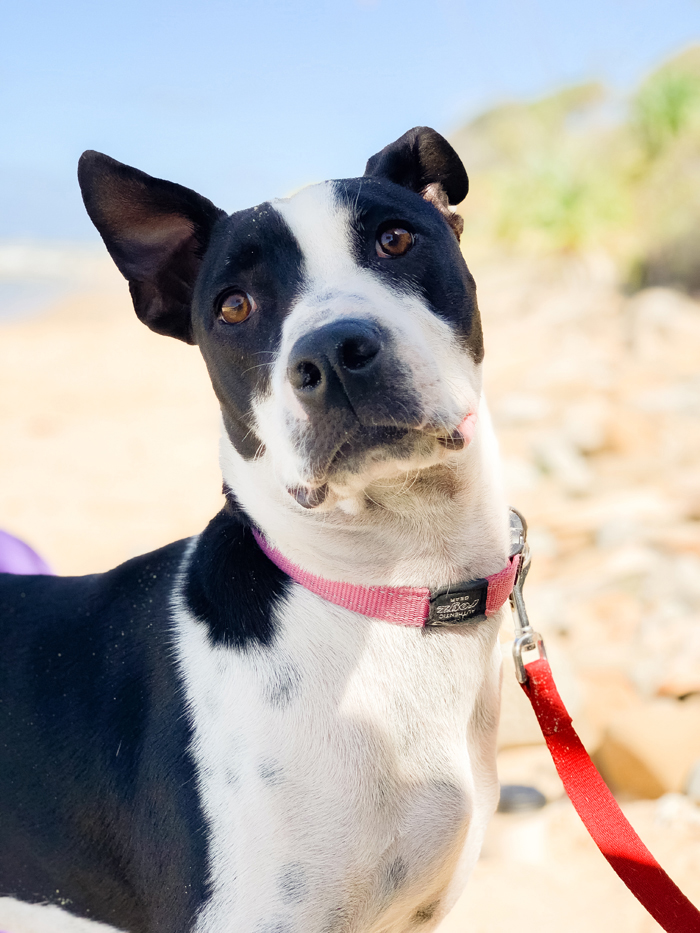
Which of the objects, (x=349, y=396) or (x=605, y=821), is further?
(x=605, y=821)

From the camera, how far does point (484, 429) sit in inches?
92.7

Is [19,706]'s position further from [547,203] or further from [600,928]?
[547,203]

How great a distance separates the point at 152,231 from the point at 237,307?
0.46 meters

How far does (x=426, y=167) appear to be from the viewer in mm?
2609

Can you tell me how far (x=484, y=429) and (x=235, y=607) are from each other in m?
0.82

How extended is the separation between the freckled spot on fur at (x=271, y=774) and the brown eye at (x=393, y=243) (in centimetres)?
133

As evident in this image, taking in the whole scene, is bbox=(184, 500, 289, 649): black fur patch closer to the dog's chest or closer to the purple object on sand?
the dog's chest

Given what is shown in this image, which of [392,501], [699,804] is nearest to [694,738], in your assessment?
[699,804]

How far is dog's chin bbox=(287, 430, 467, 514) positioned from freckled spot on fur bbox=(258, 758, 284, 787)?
24.4 inches

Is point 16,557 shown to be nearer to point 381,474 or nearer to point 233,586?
point 233,586

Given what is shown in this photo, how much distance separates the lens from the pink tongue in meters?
2.10

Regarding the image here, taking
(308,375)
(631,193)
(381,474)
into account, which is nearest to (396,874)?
(381,474)

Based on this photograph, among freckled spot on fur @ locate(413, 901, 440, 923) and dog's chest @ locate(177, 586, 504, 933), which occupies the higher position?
dog's chest @ locate(177, 586, 504, 933)

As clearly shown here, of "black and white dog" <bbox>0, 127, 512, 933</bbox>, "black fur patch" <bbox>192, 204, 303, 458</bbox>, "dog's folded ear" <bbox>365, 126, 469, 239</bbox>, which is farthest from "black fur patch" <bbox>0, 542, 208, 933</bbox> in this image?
"dog's folded ear" <bbox>365, 126, 469, 239</bbox>
